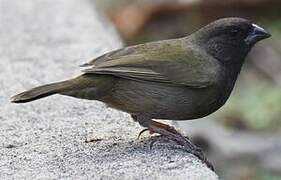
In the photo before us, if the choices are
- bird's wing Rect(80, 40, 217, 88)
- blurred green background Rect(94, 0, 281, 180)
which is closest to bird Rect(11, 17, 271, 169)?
bird's wing Rect(80, 40, 217, 88)

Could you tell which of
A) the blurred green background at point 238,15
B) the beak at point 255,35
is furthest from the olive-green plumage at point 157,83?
the blurred green background at point 238,15

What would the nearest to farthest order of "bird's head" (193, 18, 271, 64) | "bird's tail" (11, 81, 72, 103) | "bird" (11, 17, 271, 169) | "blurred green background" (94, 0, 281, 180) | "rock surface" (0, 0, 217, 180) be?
"rock surface" (0, 0, 217, 180) < "bird's tail" (11, 81, 72, 103) < "bird" (11, 17, 271, 169) < "bird's head" (193, 18, 271, 64) < "blurred green background" (94, 0, 281, 180)

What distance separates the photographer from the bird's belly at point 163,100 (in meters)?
4.65

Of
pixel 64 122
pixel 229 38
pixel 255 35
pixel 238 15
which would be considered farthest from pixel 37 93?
pixel 238 15

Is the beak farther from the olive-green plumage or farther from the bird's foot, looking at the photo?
the bird's foot

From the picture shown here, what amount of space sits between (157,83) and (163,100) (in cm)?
11

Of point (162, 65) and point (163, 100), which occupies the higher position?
point (162, 65)

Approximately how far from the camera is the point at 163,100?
15.3ft

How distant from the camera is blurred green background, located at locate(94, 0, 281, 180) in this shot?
8.10 m

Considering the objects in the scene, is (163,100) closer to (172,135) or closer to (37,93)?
(172,135)

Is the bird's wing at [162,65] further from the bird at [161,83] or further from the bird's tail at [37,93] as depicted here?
the bird's tail at [37,93]

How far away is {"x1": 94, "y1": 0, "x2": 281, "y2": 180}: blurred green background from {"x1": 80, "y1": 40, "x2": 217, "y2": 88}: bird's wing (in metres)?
3.14

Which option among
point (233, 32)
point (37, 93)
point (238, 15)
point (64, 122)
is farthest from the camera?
point (238, 15)

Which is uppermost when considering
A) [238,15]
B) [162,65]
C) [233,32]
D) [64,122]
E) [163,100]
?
[233,32]
